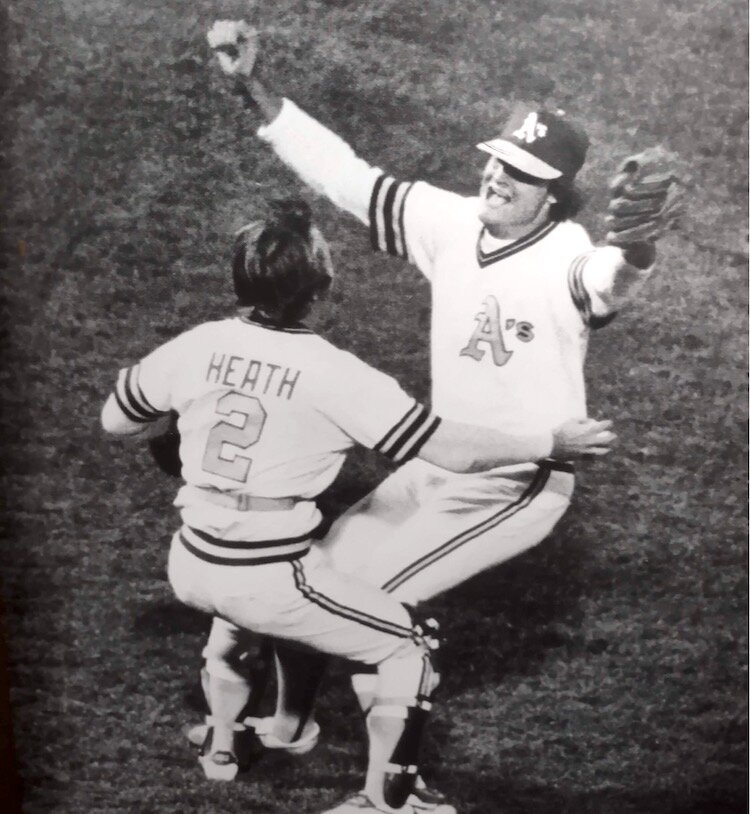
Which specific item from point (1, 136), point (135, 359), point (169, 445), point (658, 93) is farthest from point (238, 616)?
point (658, 93)

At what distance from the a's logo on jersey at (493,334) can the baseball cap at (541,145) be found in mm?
217

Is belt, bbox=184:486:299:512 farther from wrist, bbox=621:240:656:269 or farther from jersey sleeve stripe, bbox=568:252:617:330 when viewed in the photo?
wrist, bbox=621:240:656:269

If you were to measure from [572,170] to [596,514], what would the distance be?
0.55 metres

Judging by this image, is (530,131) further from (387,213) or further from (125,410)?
(125,410)

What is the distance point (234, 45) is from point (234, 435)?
598 millimetres

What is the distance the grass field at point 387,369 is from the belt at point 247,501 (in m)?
0.08

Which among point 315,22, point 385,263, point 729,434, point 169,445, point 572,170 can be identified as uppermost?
point 315,22

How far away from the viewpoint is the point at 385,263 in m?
1.29

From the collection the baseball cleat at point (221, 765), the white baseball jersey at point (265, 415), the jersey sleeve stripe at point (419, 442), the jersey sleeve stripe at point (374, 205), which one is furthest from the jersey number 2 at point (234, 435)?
the baseball cleat at point (221, 765)

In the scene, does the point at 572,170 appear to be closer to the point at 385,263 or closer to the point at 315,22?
the point at 385,263

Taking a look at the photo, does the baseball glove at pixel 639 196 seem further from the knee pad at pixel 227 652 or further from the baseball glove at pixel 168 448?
the knee pad at pixel 227 652

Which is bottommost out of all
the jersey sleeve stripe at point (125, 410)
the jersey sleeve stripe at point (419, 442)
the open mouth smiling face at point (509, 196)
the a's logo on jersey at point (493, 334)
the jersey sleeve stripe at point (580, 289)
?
the jersey sleeve stripe at point (125, 410)

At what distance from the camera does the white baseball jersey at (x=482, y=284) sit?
1.27m

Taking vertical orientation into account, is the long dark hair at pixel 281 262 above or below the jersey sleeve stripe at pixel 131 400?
above
